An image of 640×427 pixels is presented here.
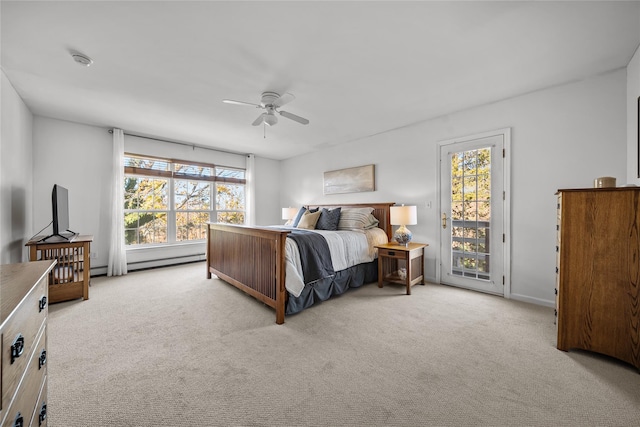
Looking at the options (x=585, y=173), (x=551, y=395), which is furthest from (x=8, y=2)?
(x=585, y=173)

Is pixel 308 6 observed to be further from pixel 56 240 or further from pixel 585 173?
pixel 56 240

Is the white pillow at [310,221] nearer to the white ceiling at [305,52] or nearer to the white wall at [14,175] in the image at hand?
the white ceiling at [305,52]

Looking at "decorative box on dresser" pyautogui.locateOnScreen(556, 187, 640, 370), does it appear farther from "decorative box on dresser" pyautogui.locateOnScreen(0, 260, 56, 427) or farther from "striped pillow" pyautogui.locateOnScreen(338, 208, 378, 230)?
"decorative box on dresser" pyautogui.locateOnScreen(0, 260, 56, 427)

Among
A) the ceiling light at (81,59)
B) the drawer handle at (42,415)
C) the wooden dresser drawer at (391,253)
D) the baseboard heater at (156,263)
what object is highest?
the ceiling light at (81,59)

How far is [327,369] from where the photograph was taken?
5.78ft

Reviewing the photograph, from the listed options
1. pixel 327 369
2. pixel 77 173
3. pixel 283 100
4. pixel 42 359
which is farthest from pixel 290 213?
pixel 42 359

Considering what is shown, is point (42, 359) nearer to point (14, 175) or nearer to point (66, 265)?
point (66, 265)

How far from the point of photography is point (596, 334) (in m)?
1.87

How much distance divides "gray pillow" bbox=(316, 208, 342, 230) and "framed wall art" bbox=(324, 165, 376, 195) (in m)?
0.76

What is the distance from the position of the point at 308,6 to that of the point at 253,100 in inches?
62.0

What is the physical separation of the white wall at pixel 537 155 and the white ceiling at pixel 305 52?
0.20 metres

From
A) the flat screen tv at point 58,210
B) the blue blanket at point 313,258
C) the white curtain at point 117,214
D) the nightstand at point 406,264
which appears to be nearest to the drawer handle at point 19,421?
the blue blanket at point 313,258

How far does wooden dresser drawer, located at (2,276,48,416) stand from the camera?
696 mm

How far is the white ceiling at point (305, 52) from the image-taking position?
5.79ft
